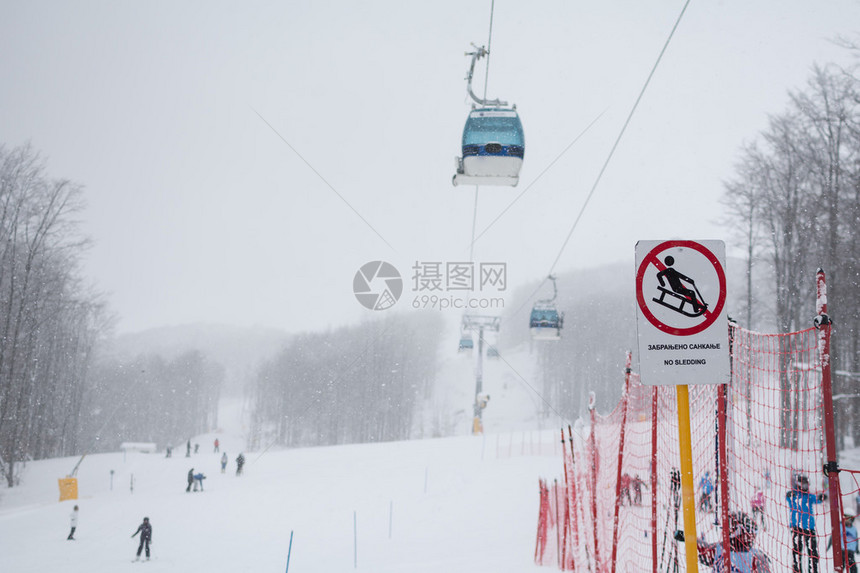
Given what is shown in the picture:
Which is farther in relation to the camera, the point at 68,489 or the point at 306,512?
the point at 68,489

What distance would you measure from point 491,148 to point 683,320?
5.84 m

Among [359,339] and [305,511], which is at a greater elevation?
[359,339]

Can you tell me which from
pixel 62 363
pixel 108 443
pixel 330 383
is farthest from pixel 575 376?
pixel 108 443

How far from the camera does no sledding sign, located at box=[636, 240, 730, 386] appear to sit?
2.49m

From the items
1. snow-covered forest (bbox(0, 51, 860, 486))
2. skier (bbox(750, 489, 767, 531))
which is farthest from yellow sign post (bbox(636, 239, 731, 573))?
snow-covered forest (bbox(0, 51, 860, 486))

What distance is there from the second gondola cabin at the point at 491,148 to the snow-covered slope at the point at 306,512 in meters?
6.15

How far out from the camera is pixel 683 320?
99.2 inches

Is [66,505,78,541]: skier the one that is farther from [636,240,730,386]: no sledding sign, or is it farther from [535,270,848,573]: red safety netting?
[636,240,730,386]: no sledding sign

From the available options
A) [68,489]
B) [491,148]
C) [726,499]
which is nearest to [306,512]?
[68,489]

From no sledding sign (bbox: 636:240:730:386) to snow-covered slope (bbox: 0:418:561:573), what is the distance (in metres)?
6.82

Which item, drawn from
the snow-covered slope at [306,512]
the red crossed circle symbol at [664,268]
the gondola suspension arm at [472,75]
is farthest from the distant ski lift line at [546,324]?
the red crossed circle symbol at [664,268]

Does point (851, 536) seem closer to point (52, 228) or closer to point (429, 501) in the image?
point (429, 501)

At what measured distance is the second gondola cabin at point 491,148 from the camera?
7.92m

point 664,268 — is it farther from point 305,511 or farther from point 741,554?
point 305,511
